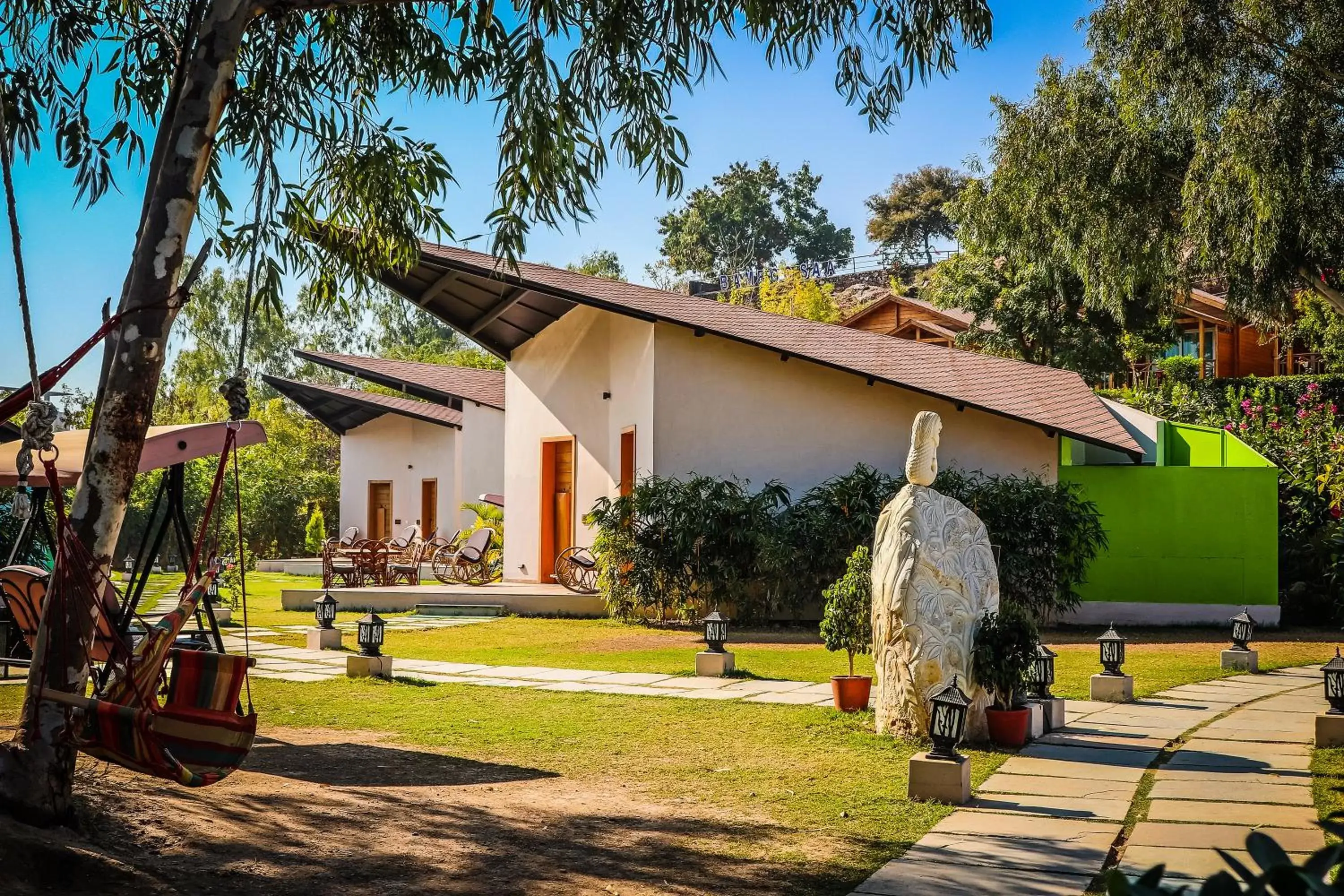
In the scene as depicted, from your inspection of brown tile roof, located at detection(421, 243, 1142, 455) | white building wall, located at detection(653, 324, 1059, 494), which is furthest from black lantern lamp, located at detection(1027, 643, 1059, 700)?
white building wall, located at detection(653, 324, 1059, 494)

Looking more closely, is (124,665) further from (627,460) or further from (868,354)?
(868,354)

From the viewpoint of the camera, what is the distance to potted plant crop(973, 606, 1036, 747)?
689 cm

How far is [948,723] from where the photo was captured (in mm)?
5691

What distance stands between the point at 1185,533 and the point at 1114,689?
Answer: 295 inches

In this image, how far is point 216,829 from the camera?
4879mm

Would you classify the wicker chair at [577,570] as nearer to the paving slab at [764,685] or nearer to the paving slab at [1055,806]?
the paving slab at [764,685]

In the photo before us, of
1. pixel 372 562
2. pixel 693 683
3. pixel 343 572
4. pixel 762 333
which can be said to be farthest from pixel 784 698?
pixel 372 562

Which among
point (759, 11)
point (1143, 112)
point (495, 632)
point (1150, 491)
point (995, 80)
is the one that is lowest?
point (495, 632)

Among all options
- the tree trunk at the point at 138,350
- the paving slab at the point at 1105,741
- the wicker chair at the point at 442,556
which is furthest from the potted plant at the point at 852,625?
the wicker chair at the point at 442,556

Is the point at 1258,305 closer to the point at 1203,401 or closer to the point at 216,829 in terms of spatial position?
the point at 1203,401

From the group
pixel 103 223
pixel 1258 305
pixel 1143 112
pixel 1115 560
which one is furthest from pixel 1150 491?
pixel 103 223

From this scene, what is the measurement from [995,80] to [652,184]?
16.3 metres

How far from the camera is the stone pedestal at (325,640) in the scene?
12.3 metres

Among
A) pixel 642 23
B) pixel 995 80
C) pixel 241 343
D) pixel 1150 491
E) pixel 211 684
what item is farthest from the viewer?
pixel 995 80
